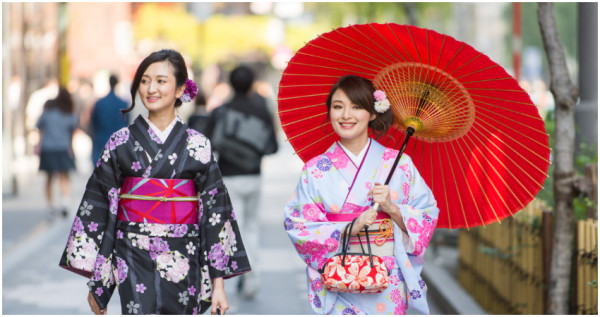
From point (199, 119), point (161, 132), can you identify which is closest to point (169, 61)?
point (161, 132)

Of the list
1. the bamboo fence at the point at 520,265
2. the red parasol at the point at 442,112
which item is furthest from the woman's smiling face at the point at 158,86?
the bamboo fence at the point at 520,265

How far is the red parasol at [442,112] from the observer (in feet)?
13.3

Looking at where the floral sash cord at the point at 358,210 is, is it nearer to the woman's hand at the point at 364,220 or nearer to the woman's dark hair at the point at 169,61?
the woman's hand at the point at 364,220

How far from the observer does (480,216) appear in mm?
4344

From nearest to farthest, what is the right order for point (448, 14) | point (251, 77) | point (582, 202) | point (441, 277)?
point (582, 202) < point (251, 77) < point (441, 277) < point (448, 14)

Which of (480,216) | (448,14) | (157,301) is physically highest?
(448,14)

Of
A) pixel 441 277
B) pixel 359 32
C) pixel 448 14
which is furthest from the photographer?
pixel 448 14

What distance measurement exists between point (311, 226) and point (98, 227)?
97 cm

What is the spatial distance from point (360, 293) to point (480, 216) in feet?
2.34

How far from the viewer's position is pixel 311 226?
158 inches

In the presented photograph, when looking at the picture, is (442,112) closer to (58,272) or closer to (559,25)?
(58,272)

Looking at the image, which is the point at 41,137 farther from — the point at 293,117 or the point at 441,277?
the point at 293,117

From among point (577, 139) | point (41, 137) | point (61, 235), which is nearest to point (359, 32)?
point (577, 139)

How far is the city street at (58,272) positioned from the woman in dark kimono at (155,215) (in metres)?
0.52
